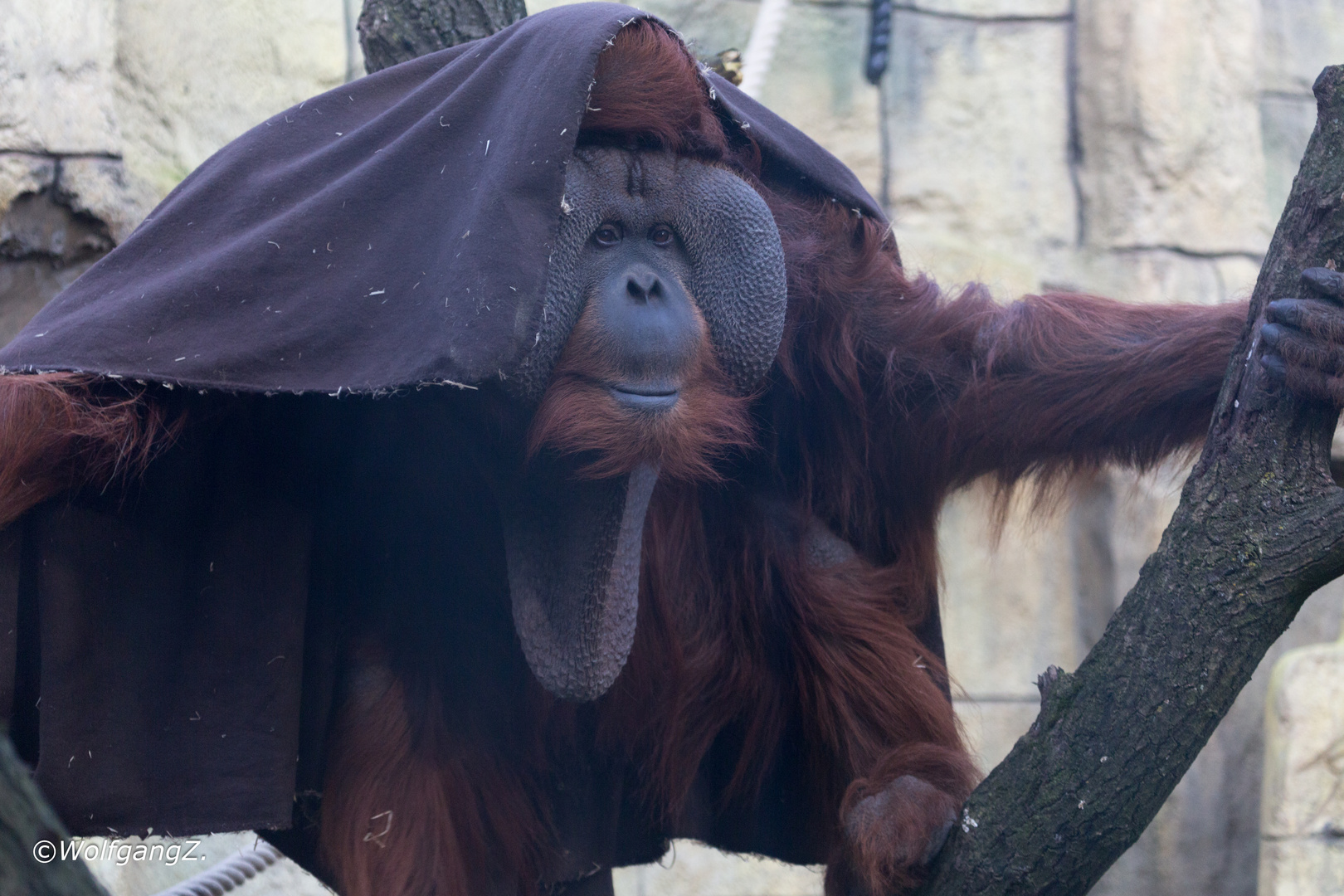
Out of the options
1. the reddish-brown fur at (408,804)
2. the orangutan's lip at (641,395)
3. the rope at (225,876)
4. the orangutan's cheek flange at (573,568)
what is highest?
the orangutan's lip at (641,395)

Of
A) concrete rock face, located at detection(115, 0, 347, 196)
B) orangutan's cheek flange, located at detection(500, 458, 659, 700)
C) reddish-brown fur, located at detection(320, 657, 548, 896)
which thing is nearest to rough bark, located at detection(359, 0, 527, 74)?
orangutan's cheek flange, located at detection(500, 458, 659, 700)

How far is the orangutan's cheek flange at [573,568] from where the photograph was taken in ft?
4.85

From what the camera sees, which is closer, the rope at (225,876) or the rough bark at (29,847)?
the rough bark at (29,847)

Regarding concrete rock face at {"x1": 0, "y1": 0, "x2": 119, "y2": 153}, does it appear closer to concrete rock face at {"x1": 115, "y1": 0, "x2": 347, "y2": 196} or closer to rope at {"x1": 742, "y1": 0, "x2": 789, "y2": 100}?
concrete rock face at {"x1": 115, "y1": 0, "x2": 347, "y2": 196}

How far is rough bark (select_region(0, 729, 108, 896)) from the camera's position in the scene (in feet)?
2.04

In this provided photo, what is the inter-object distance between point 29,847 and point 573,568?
894 mm

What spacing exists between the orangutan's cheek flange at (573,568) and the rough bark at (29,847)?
0.82m

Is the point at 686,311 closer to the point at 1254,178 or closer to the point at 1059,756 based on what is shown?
the point at 1059,756

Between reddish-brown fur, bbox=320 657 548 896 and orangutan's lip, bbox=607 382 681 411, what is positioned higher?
orangutan's lip, bbox=607 382 681 411

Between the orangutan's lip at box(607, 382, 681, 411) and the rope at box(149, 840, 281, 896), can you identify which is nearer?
the orangutan's lip at box(607, 382, 681, 411)

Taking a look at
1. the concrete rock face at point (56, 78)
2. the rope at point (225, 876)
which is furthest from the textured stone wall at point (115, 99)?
the rope at point (225, 876)

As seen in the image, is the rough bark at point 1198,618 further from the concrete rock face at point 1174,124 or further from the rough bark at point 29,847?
the concrete rock face at point 1174,124

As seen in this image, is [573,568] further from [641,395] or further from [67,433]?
[67,433]

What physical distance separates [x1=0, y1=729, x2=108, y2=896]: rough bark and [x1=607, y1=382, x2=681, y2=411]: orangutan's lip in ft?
2.64
